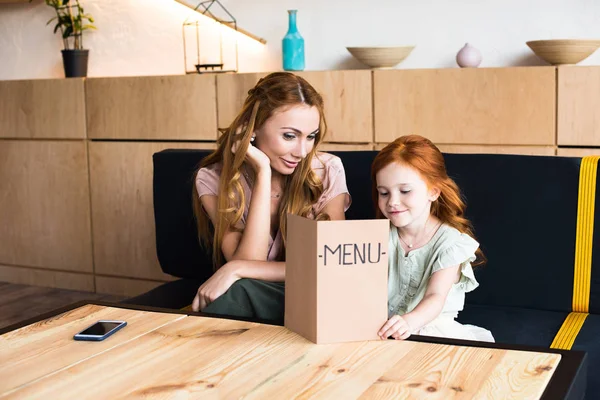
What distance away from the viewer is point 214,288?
213 cm

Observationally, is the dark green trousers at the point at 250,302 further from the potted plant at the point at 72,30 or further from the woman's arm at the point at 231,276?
the potted plant at the point at 72,30

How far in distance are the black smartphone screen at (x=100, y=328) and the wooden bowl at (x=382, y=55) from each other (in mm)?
2271

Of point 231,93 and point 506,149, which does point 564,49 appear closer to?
point 506,149

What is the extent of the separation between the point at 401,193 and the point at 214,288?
21.9 inches

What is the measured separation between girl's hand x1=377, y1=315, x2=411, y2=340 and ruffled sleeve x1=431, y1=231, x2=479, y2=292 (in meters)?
0.47

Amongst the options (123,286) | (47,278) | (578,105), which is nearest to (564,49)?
(578,105)

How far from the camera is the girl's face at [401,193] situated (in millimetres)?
2100

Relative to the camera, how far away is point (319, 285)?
1567mm

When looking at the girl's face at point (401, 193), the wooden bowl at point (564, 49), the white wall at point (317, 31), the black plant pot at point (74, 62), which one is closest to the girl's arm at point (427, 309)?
the girl's face at point (401, 193)

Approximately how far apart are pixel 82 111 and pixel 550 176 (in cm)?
278

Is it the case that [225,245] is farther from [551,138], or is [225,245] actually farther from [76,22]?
[76,22]

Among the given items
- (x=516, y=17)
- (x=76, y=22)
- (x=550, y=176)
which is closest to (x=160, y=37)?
(x=76, y=22)

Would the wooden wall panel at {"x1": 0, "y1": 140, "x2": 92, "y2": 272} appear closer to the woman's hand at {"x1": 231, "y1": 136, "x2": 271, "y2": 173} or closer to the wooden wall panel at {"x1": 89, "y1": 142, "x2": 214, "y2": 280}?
the wooden wall panel at {"x1": 89, "y1": 142, "x2": 214, "y2": 280}

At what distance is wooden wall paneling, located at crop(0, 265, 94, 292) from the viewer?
4574 millimetres
